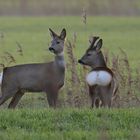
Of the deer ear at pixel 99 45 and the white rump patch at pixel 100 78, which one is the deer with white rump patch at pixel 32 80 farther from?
the white rump patch at pixel 100 78

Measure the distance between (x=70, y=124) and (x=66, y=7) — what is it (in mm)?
41113

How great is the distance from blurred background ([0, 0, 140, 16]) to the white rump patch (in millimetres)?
35008

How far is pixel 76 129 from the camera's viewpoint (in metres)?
10.3

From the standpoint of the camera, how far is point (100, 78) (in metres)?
12.8

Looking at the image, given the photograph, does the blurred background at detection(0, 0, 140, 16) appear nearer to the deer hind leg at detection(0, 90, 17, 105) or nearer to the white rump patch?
the deer hind leg at detection(0, 90, 17, 105)

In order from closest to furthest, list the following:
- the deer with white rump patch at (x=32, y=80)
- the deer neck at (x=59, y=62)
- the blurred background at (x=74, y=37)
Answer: the deer with white rump patch at (x=32, y=80) → the deer neck at (x=59, y=62) → the blurred background at (x=74, y=37)

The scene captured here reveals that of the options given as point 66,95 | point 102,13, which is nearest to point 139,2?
point 102,13

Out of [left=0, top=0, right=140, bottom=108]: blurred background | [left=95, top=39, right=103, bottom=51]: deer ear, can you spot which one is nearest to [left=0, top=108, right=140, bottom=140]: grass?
[left=95, top=39, right=103, bottom=51]: deer ear

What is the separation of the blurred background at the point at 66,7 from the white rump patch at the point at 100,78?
115ft

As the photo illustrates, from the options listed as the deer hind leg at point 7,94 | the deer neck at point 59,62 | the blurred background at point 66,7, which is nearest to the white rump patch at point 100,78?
the deer neck at point 59,62

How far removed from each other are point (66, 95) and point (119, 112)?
13.5 feet

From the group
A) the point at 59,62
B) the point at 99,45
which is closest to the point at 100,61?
the point at 99,45

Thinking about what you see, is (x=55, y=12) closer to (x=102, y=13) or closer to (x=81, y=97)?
(x=102, y=13)

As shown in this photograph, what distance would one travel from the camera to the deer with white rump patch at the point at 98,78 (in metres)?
12.8
